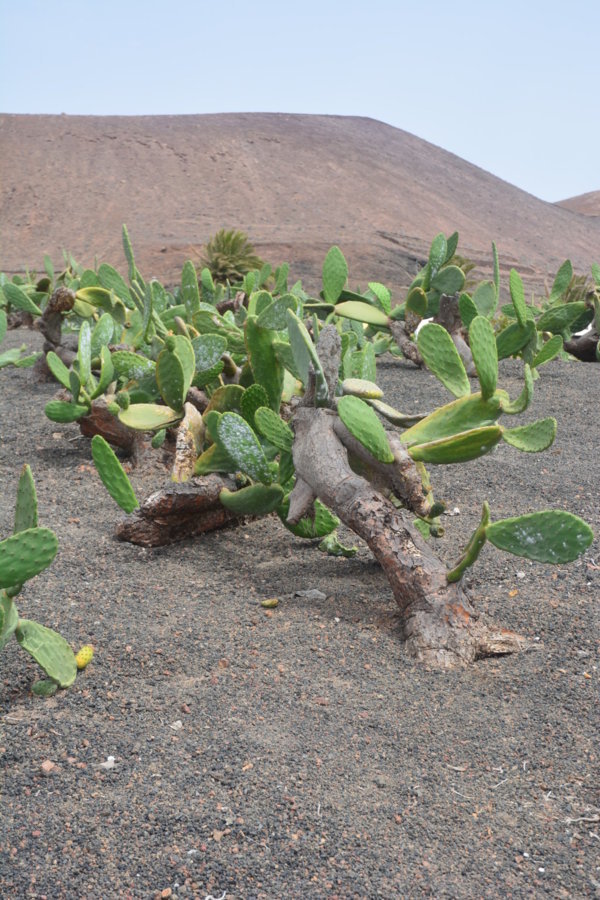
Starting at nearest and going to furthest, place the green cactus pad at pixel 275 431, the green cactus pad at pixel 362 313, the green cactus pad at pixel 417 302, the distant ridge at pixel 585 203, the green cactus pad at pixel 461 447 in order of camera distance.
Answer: the green cactus pad at pixel 461 447 → the green cactus pad at pixel 275 431 → the green cactus pad at pixel 362 313 → the green cactus pad at pixel 417 302 → the distant ridge at pixel 585 203

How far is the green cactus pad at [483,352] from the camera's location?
2.37 metres

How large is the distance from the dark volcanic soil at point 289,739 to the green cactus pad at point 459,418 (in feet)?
1.46

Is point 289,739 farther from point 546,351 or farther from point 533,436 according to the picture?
point 546,351

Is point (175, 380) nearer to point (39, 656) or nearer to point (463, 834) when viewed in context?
point (39, 656)

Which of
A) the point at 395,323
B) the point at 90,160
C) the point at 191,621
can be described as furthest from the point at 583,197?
the point at 191,621

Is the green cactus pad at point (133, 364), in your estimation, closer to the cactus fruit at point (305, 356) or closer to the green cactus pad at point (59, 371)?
the green cactus pad at point (59, 371)

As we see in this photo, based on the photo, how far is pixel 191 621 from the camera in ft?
7.59

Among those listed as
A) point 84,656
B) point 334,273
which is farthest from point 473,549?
point 334,273

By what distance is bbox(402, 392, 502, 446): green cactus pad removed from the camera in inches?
97.3

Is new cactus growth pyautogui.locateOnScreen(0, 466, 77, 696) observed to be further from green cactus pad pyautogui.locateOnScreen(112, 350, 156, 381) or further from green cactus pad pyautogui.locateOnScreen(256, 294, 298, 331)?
green cactus pad pyautogui.locateOnScreen(112, 350, 156, 381)

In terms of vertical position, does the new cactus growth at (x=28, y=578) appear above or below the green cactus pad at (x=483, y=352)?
below

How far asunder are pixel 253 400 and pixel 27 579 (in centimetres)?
128

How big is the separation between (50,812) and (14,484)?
207 centimetres

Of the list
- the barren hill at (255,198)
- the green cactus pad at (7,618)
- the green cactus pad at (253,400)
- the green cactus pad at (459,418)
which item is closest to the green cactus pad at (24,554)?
the green cactus pad at (7,618)
